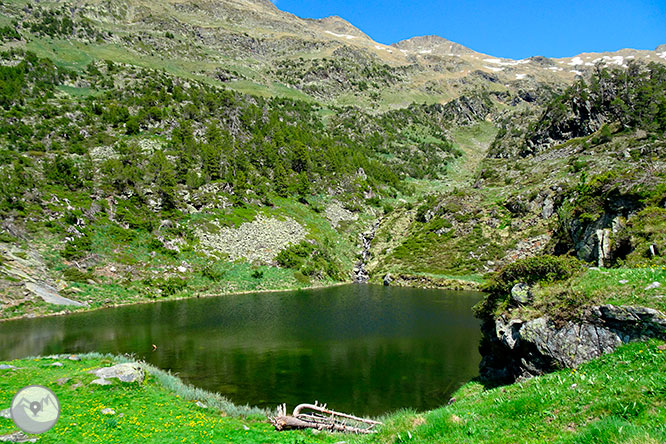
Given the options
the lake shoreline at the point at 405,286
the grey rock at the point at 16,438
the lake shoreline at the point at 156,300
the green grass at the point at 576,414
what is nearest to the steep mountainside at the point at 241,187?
the lake shoreline at the point at 405,286

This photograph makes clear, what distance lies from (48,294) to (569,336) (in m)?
62.1

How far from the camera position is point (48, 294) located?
47.9 meters

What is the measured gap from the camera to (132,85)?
395 ft

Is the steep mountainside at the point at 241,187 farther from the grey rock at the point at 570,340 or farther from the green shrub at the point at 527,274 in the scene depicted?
the grey rock at the point at 570,340

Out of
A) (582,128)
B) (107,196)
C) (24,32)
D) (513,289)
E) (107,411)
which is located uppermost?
(24,32)

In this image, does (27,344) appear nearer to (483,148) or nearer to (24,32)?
(24,32)

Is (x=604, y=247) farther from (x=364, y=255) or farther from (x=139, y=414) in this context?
(x=364, y=255)

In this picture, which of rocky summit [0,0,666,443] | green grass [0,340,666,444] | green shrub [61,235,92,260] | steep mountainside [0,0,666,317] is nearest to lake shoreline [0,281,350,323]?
rocky summit [0,0,666,443]

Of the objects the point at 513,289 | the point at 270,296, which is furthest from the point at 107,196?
the point at 513,289

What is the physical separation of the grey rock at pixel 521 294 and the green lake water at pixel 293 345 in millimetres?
8561

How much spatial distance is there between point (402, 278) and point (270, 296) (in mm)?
33381

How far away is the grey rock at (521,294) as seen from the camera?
18.4 meters

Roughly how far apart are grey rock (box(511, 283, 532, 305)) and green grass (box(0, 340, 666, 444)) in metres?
6.48

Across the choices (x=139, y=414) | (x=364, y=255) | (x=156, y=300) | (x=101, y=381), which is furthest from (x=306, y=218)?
(x=139, y=414)
